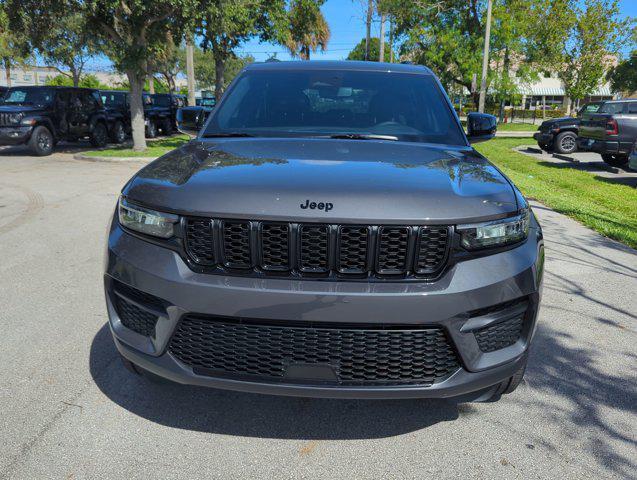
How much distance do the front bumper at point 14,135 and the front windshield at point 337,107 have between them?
1329 cm

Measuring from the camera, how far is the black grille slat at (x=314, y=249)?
2109 mm

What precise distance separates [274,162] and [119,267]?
852 mm

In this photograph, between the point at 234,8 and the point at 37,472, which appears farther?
the point at 234,8

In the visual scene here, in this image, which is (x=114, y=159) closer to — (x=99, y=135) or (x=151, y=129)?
(x=99, y=135)

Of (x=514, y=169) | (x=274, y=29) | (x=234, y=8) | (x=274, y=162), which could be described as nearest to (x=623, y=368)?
(x=274, y=162)

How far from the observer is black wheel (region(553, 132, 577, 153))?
54.0ft

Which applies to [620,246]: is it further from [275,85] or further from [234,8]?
[234,8]

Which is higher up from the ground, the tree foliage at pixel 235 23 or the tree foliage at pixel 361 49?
the tree foliage at pixel 361 49

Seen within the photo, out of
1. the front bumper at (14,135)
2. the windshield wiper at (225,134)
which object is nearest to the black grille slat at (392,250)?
the windshield wiper at (225,134)

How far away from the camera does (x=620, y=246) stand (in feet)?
20.4

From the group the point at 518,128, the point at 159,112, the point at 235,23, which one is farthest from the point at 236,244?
the point at 518,128

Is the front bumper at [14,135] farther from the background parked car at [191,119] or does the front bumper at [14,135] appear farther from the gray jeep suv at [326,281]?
the gray jeep suv at [326,281]

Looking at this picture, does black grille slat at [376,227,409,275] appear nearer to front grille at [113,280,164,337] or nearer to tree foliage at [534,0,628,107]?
front grille at [113,280,164,337]

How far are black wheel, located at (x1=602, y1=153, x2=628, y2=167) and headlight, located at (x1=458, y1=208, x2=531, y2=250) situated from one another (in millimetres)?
13360
